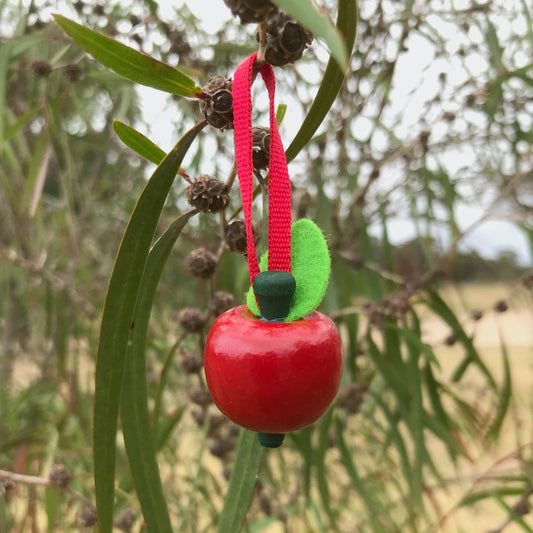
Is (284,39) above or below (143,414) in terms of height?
above

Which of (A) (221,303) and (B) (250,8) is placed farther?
(A) (221,303)

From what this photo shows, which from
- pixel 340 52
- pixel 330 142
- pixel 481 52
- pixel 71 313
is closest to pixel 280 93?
pixel 330 142

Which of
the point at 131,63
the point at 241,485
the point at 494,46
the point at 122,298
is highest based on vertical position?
the point at 494,46

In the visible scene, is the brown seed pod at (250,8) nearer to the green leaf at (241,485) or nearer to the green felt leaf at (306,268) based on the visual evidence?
the green felt leaf at (306,268)

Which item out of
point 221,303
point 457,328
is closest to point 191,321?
point 221,303

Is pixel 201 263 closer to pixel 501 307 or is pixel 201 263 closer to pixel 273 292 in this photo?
pixel 273 292

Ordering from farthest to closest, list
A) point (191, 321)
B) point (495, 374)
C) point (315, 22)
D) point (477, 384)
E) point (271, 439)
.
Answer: point (495, 374)
point (477, 384)
point (191, 321)
point (271, 439)
point (315, 22)
